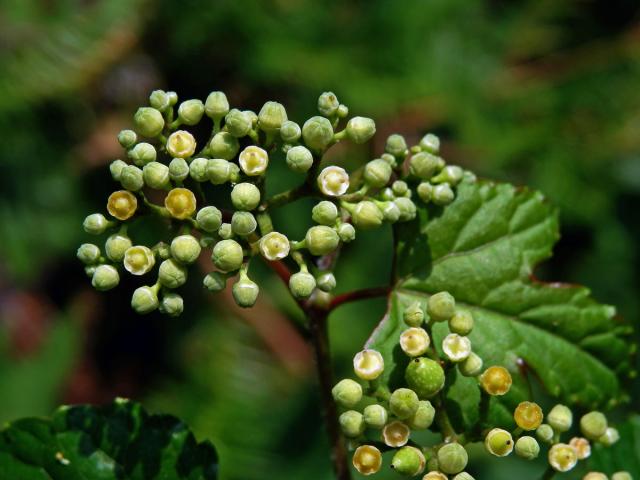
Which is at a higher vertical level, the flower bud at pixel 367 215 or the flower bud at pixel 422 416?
the flower bud at pixel 367 215

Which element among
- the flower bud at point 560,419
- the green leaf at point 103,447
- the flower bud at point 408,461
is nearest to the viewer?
the flower bud at point 408,461

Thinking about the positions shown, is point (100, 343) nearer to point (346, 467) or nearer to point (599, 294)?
point (599, 294)

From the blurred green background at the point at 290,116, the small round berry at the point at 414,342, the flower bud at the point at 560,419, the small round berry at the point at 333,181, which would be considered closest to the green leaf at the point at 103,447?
the small round berry at the point at 414,342

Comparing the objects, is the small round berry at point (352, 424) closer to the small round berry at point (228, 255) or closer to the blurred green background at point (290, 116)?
the small round berry at point (228, 255)

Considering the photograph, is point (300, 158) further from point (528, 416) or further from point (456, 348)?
point (528, 416)

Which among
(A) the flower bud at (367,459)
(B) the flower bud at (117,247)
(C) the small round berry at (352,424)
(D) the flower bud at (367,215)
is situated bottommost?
(A) the flower bud at (367,459)

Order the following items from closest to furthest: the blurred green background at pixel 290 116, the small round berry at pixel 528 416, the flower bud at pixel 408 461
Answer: the flower bud at pixel 408 461, the small round berry at pixel 528 416, the blurred green background at pixel 290 116

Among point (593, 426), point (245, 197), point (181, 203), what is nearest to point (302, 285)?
point (245, 197)
